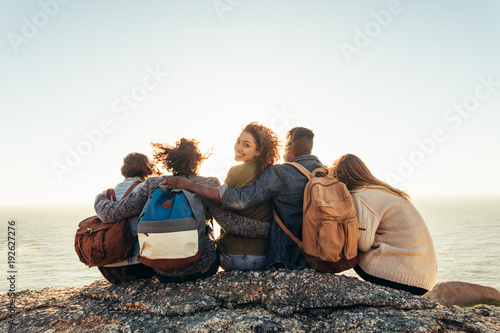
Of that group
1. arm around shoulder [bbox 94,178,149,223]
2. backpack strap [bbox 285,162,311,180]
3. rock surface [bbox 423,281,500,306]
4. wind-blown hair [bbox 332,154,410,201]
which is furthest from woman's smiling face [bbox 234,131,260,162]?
rock surface [bbox 423,281,500,306]

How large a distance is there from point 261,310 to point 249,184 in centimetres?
129

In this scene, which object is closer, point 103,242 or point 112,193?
point 103,242

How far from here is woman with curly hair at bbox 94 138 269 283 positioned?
3.41 m

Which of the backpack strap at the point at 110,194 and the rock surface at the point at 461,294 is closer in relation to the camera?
the backpack strap at the point at 110,194

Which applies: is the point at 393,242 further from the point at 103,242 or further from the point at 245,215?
the point at 103,242

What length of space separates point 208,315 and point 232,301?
0.96ft

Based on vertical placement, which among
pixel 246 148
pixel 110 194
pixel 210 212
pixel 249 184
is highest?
pixel 246 148

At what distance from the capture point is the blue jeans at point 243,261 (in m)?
3.55

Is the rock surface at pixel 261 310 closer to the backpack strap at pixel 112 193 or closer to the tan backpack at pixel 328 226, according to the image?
the tan backpack at pixel 328 226

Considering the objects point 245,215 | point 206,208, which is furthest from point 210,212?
point 245,215

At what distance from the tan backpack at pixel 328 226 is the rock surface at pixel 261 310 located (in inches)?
7.6

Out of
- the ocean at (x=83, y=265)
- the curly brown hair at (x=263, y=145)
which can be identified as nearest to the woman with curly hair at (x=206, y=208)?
the curly brown hair at (x=263, y=145)

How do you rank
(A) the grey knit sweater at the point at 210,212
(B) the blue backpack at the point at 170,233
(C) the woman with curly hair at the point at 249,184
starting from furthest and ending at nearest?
1. (C) the woman with curly hair at the point at 249,184
2. (A) the grey knit sweater at the point at 210,212
3. (B) the blue backpack at the point at 170,233

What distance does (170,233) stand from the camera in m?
2.99
